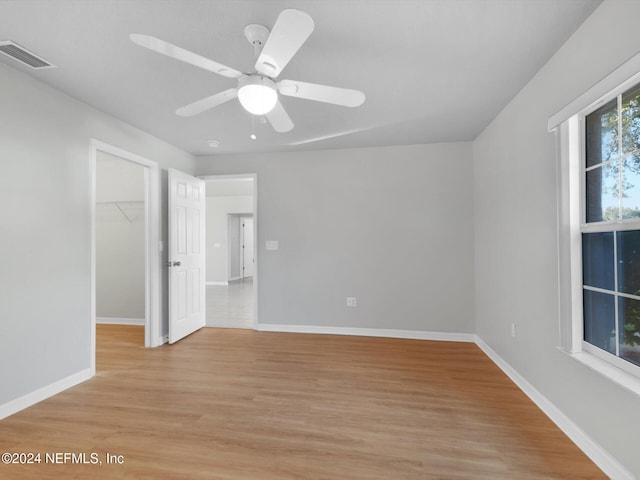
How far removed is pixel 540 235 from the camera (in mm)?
2293

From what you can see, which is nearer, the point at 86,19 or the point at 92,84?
the point at 86,19

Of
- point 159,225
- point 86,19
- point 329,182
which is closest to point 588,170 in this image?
point 329,182

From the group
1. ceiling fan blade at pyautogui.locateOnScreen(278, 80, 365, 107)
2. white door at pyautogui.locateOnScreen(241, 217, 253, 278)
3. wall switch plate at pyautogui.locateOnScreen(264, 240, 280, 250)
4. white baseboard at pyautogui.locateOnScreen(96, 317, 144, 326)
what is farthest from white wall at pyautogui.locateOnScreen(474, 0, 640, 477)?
white door at pyautogui.locateOnScreen(241, 217, 253, 278)

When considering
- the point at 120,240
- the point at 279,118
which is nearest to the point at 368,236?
the point at 279,118

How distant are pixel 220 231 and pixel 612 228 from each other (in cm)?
875

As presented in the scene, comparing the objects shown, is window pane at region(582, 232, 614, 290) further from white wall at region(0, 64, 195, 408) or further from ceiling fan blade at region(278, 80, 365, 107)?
white wall at region(0, 64, 195, 408)

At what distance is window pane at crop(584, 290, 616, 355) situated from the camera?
1719 millimetres

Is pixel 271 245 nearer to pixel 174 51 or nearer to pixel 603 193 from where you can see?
pixel 174 51

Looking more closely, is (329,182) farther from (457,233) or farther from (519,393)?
(519,393)

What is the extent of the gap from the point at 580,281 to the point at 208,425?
8.39 feet

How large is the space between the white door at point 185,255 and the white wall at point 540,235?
3655 mm

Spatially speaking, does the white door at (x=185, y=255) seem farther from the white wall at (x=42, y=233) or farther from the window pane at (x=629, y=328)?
the window pane at (x=629, y=328)

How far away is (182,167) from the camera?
427 cm

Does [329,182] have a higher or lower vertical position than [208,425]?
higher
